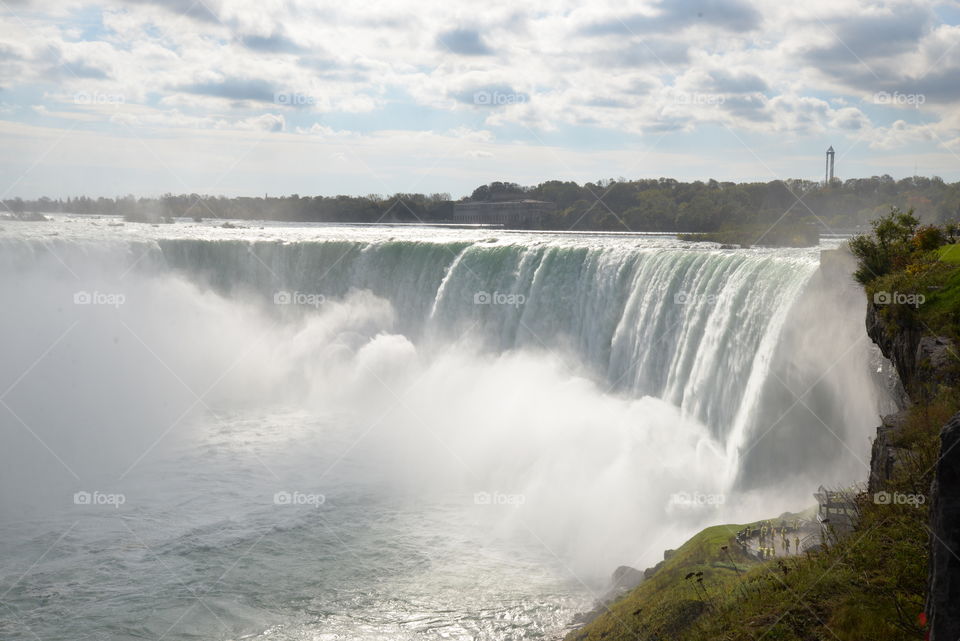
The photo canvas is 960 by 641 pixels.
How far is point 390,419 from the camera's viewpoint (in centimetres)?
2384

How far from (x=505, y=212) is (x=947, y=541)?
6044 cm

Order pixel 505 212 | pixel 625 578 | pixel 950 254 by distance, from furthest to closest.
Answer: pixel 505 212
pixel 625 578
pixel 950 254

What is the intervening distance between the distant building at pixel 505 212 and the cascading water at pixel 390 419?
3026cm

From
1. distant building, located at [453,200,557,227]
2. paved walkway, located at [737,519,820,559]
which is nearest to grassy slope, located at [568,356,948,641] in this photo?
paved walkway, located at [737,519,820,559]

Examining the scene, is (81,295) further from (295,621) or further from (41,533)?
(295,621)

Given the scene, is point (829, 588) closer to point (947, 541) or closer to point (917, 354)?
point (947, 541)

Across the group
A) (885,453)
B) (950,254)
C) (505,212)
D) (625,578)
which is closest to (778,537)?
(885,453)

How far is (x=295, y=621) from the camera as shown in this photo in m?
11.9

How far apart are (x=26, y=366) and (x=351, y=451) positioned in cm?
1080

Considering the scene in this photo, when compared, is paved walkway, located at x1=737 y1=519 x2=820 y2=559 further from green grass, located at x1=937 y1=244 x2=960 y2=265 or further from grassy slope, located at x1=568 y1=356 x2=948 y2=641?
green grass, located at x1=937 y1=244 x2=960 y2=265

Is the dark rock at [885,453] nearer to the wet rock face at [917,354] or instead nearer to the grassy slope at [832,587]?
the grassy slope at [832,587]

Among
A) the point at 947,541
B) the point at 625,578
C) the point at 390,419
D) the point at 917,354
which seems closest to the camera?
the point at 947,541

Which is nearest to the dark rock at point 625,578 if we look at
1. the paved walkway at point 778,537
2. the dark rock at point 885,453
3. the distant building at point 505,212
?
the paved walkway at point 778,537

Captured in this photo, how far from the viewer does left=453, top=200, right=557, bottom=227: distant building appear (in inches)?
2393
